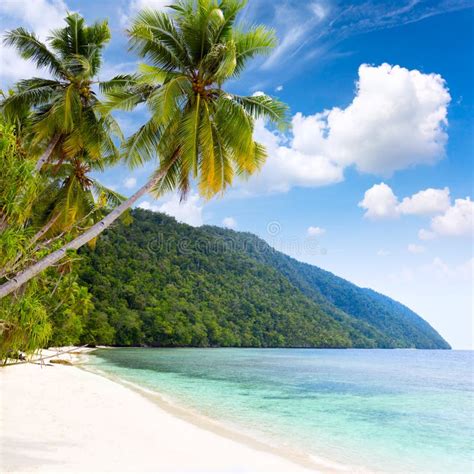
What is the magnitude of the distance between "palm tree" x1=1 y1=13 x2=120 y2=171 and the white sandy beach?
5.60 m

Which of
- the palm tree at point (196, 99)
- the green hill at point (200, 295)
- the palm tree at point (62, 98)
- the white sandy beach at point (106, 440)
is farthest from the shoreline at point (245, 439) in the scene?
the green hill at point (200, 295)

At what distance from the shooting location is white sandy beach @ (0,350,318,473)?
20.3 feet

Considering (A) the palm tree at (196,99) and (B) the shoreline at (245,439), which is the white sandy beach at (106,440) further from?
(A) the palm tree at (196,99)

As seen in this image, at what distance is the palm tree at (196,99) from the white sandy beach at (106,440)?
4.38 meters

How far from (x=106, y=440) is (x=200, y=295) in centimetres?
6627

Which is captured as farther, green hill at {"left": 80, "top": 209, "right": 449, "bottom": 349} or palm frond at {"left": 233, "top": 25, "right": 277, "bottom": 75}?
green hill at {"left": 80, "top": 209, "right": 449, "bottom": 349}

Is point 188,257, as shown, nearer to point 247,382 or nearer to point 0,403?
point 247,382

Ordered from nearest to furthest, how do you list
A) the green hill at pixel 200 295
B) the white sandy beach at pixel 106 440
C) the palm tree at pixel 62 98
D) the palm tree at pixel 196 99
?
the white sandy beach at pixel 106 440
the palm tree at pixel 196 99
the palm tree at pixel 62 98
the green hill at pixel 200 295

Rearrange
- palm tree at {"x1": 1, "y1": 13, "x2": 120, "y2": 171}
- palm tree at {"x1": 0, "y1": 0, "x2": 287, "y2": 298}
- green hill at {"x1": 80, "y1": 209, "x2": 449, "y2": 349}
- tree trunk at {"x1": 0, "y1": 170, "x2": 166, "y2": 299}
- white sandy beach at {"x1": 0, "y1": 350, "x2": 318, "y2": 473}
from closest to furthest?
tree trunk at {"x1": 0, "y1": 170, "x2": 166, "y2": 299} < white sandy beach at {"x1": 0, "y1": 350, "x2": 318, "y2": 473} < palm tree at {"x1": 0, "y1": 0, "x2": 287, "y2": 298} < palm tree at {"x1": 1, "y1": 13, "x2": 120, "y2": 171} < green hill at {"x1": 80, "y1": 209, "x2": 449, "y2": 349}

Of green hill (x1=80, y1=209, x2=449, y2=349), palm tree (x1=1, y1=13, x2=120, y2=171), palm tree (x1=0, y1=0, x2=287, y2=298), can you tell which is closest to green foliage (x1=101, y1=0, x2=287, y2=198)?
palm tree (x1=0, y1=0, x2=287, y2=298)

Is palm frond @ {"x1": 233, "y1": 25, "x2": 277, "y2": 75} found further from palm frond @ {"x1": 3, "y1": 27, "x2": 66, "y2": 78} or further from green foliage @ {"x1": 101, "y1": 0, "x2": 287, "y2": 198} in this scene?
palm frond @ {"x1": 3, "y1": 27, "x2": 66, "y2": 78}

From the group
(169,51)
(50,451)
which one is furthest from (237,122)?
(50,451)

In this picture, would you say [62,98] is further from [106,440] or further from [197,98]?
[106,440]

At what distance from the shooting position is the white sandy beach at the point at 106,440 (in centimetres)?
620
